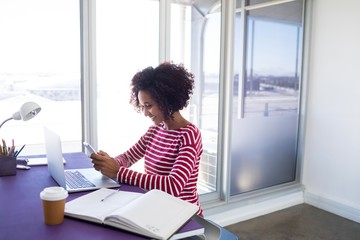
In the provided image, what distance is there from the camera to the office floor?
2977 mm

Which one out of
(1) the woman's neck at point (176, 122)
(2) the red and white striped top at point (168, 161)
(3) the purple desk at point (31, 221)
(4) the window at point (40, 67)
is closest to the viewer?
(3) the purple desk at point (31, 221)

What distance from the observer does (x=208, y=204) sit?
3123mm

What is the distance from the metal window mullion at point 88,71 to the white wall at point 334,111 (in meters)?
2.29

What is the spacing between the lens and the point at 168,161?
1.67 meters

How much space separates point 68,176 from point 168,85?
24.3 inches

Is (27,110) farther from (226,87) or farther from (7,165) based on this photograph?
(226,87)

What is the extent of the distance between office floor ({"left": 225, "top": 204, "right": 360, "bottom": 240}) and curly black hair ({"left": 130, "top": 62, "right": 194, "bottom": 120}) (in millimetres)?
1653

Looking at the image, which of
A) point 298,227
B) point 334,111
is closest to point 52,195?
point 298,227

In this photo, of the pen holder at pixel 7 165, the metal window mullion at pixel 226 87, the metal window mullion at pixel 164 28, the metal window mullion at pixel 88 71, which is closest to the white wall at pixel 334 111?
the metal window mullion at pixel 226 87

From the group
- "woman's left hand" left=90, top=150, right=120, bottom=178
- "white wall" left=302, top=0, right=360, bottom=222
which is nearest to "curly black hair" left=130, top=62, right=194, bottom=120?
"woman's left hand" left=90, top=150, right=120, bottom=178

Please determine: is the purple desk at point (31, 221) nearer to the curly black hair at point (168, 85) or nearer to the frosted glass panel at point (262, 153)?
the curly black hair at point (168, 85)

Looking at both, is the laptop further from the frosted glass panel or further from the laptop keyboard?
the frosted glass panel

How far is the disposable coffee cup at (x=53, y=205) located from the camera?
1054mm

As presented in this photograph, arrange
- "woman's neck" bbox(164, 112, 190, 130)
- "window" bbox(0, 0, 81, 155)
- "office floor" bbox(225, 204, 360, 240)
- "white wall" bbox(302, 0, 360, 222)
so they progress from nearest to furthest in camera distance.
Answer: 1. "woman's neck" bbox(164, 112, 190, 130)
2. "window" bbox(0, 0, 81, 155)
3. "office floor" bbox(225, 204, 360, 240)
4. "white wall" bbox(302, 0, 360, 222)
